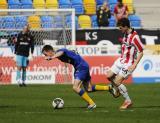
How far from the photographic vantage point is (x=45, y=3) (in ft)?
106

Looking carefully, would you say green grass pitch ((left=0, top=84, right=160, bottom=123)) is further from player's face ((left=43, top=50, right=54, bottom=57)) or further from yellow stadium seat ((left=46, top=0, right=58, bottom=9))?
yellow stadium seat ((left=46, top=0, right=58, bottom=9))

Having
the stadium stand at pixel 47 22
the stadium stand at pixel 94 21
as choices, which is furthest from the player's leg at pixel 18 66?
the stadium stand at pixel 94 21

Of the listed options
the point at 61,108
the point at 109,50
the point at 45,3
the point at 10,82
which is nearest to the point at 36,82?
the point at 10,82

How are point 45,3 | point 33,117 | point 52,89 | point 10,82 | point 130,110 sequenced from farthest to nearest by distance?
point 45,3 → point 10,82 → point 52,89 → point 130,110 → point 33,117

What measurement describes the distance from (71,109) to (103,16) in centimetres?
1578

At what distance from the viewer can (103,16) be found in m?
31.0

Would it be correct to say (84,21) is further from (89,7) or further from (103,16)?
(89,7)

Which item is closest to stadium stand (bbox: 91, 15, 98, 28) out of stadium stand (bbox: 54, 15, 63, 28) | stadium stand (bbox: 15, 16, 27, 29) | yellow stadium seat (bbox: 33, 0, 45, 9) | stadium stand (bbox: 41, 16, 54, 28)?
yellow stadium seat (bbox: 33, 0, 45, 9)

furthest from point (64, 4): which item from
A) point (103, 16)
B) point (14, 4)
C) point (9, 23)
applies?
point (9, 23)

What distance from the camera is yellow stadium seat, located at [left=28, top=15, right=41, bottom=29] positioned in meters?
28.1

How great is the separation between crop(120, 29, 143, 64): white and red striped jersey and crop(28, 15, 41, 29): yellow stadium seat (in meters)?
12.6

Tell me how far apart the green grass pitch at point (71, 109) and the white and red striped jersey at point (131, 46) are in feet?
4.03

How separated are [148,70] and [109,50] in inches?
74.7

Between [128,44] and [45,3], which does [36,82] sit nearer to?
[45,3]
